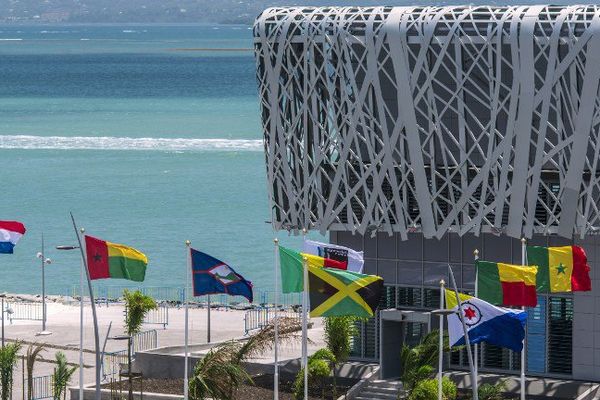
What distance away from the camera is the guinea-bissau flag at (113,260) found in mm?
58750

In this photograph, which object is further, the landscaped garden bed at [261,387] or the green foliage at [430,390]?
the landscaped garden bed at [261,387]

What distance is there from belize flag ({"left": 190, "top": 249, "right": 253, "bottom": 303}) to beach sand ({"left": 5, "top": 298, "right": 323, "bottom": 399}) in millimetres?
9817

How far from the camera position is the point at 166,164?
6299 inches

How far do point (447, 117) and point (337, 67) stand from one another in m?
4.26

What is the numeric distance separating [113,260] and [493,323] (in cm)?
1440

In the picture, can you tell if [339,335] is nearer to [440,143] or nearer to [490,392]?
[490,392]

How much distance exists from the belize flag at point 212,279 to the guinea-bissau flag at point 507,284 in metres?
8.08

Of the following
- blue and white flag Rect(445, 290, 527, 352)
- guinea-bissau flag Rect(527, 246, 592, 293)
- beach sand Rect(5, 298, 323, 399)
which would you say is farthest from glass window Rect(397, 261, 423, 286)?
blue and white flag Rect(445, 290, 527, 352)

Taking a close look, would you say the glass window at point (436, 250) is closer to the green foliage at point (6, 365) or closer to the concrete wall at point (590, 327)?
the concrete wall at point (590, 327)

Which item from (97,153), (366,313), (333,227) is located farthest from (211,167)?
(366,313)

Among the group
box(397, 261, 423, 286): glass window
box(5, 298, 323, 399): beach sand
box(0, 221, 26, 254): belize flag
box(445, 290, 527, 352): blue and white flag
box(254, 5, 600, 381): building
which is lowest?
box(5, 298, 323, 399): beach sand

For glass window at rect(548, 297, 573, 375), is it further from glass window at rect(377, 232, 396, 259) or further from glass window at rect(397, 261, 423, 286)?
glass window at rect(377, 232, 396, 259)

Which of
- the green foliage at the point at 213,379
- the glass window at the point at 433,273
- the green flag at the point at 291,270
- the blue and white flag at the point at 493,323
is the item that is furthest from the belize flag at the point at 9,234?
the blue and white flag at the point at 493,323

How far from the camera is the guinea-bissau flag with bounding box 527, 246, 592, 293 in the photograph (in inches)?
2221
